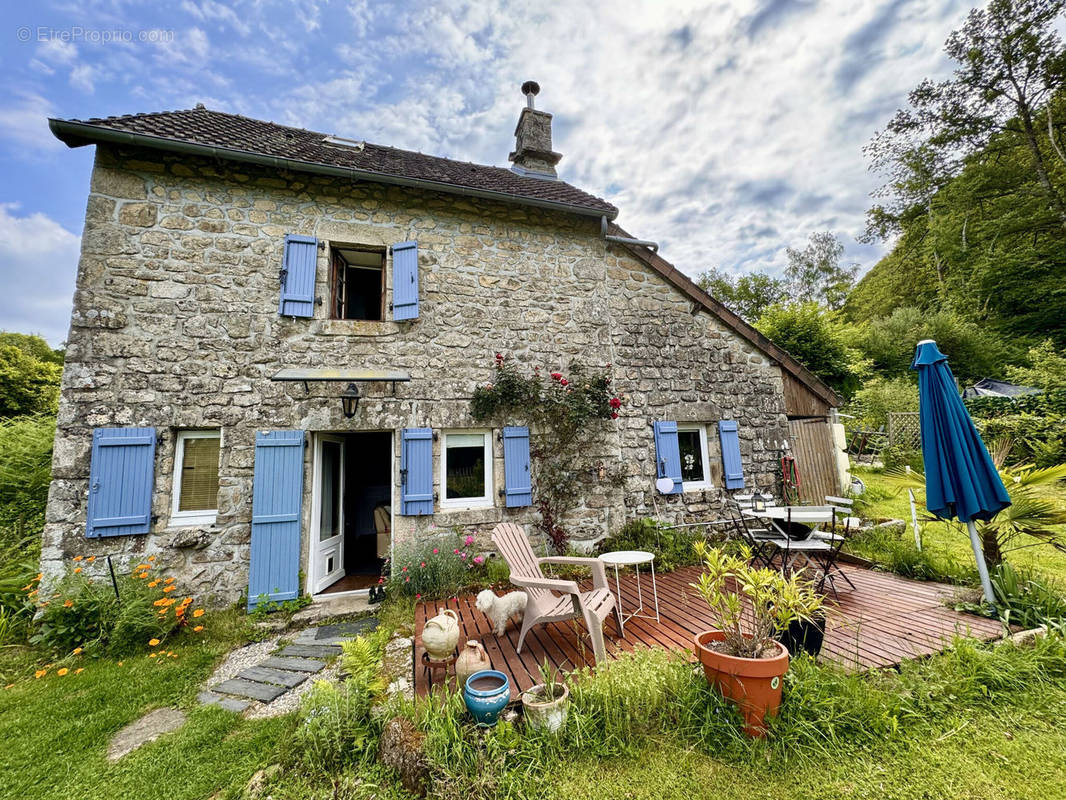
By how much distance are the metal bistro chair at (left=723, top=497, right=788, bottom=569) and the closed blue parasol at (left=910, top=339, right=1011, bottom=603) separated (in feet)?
4.55

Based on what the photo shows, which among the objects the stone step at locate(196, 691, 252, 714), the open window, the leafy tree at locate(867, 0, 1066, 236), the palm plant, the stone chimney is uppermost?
the leafy tree at locate(867, 0, 1066, 236)

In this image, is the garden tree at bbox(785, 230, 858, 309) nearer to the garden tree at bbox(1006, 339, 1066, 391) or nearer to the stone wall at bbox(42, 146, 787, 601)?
the garden tree at bbox(1006, 339, 1066, 391)

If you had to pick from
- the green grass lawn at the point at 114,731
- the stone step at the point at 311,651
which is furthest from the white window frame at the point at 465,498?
the green grass lawn at the point at 114,731

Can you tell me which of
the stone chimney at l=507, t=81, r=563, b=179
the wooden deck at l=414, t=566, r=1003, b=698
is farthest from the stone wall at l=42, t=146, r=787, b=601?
the stone chimney at l=507, t=81, r=563, b=179

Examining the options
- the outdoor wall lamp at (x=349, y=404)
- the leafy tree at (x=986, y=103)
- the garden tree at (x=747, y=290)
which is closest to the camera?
the outdoor wall lamp at (x=349, y=404)

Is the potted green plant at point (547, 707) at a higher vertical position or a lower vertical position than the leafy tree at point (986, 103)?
lower

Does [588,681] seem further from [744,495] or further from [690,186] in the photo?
[690,186]

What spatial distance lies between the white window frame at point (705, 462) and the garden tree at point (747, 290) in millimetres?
18433

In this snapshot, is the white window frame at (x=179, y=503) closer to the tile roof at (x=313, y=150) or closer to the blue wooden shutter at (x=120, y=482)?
the blue wooden shutter at (x=120, y=482)

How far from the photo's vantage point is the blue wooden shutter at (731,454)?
20.9 feet

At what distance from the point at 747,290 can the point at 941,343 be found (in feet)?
29.4

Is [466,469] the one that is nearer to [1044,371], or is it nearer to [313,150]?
[313,150]

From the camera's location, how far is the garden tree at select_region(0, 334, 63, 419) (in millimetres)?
11062

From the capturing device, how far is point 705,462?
6500mm
